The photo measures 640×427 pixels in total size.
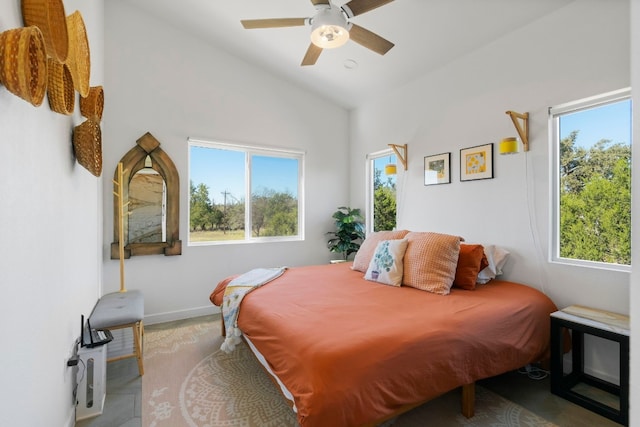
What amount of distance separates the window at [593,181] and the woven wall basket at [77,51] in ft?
10.9

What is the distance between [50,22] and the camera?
1.25 meters

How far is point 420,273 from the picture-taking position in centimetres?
249

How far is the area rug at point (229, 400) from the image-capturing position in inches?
72.9

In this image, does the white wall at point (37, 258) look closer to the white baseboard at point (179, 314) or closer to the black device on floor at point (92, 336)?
the black device on floor at point (92, 336)

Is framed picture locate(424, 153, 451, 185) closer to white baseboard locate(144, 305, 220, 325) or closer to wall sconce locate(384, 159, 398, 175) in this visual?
wall sconce locate(384, 159, 398, 175)

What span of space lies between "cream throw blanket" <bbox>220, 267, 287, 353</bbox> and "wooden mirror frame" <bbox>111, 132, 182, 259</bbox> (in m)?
1.27

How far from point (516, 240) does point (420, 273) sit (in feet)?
3.21

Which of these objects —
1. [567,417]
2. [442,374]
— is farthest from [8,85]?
[567,417]

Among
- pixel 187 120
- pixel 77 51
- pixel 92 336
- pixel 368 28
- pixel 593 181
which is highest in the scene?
pixel 368 28

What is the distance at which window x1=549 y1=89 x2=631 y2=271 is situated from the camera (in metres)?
2.19

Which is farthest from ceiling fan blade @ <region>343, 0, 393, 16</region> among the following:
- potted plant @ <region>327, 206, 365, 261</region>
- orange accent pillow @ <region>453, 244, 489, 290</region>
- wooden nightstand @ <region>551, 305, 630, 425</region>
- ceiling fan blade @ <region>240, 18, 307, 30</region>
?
potted plant @ <region>327, 206, 365, 261</region>

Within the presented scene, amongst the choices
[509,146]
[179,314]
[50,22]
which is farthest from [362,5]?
[179,314]

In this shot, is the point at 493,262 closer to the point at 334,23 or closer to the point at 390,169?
the point at 390,169

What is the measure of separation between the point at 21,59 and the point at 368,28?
2.73 meters
